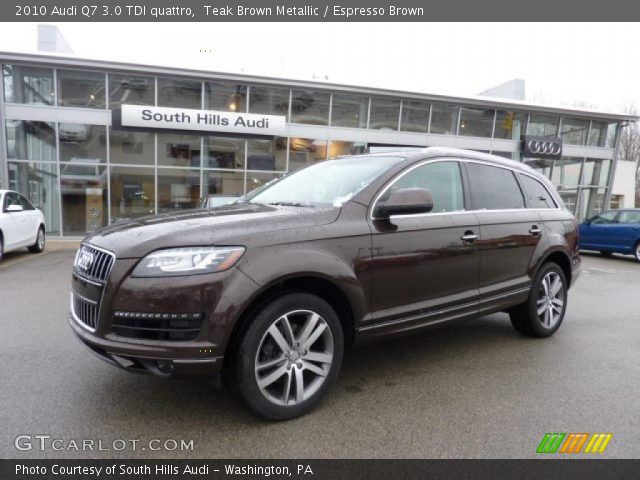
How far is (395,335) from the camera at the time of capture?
3143 millimetres

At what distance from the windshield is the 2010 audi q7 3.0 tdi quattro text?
0.06 ft

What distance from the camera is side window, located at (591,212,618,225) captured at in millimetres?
12938

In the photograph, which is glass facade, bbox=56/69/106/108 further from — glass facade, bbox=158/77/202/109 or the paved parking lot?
the paved parking lot

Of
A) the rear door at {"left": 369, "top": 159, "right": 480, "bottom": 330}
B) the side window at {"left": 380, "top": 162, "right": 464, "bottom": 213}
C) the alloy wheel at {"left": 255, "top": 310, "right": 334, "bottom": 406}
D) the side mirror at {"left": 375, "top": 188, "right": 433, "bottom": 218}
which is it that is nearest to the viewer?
the alloy wheel at {"left": 255, "top": 310, "right": 334, "bottom": 406}

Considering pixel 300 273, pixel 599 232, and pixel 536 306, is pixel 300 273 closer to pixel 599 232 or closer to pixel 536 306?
pixel 536 306

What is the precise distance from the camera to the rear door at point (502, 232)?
374cm

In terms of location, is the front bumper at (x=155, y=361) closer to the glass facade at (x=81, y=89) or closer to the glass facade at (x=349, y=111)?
the glass facade at (x=81, y=89)

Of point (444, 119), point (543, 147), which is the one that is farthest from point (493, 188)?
point (543, 147)

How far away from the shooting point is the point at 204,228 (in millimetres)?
2484

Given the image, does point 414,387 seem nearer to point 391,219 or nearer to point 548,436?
point 548,436

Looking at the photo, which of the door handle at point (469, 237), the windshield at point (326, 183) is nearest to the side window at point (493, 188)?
the door handle at point (469, 237)

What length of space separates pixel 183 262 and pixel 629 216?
14.1 metres

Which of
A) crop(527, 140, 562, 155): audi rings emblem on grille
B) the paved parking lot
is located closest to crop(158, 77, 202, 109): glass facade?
the paved parking lot
